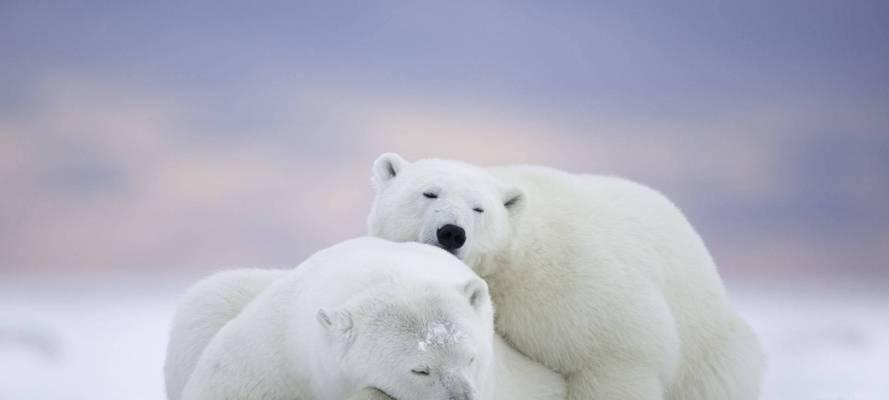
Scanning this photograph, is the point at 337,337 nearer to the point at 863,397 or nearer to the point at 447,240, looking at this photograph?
the point at 447,240

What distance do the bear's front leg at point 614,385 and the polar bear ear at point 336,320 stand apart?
2548mm

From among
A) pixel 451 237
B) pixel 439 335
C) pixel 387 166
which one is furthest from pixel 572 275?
pixel 439 335

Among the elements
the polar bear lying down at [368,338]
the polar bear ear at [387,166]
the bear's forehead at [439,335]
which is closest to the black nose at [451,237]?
the polar bear lying down at [368,338]

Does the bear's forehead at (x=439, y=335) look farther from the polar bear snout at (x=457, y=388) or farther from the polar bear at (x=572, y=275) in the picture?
the polar bear at (x=572, y=275)

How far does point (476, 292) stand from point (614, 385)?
2131mm

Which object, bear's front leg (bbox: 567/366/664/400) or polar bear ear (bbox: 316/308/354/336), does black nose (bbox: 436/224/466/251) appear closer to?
bear's front leg (bbox: 567/366/664/400)

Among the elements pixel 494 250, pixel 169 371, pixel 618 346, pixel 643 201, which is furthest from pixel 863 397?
pixel 169 371

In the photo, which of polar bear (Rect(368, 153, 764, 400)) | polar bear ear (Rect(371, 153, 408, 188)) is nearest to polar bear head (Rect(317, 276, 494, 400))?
polar bear (Rect(368, 153, 764, 400))

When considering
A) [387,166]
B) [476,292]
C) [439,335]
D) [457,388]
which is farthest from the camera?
[387,166]

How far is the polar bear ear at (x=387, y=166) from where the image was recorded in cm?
726

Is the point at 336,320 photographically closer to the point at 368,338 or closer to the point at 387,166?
the point at 368,338

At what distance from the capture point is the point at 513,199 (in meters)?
7.13

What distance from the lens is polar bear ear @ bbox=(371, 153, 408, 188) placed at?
7258mm

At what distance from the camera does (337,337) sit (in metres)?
4.93
